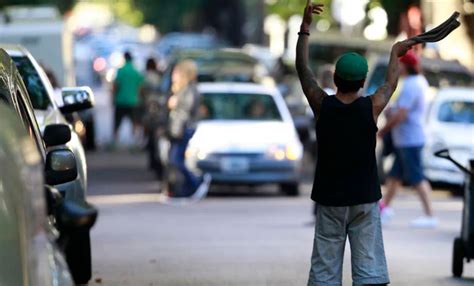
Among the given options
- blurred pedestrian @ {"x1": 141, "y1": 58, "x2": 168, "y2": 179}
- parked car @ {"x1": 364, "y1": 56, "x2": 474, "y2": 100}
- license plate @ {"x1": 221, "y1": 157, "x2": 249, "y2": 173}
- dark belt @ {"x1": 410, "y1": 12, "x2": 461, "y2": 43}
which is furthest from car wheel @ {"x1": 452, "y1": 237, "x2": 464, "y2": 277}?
parked car @ {"x1": 364, "y1": 56, "x2": 474, "y2": 100}

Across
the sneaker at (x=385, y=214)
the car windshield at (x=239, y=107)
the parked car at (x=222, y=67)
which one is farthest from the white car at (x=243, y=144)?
the sneaker at (x=385, y=214)

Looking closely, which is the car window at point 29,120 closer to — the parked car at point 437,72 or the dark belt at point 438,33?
the dark belt at point 438,33

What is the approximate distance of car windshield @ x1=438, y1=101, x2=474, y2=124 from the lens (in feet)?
72.3

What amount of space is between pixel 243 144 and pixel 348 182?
38.8ft

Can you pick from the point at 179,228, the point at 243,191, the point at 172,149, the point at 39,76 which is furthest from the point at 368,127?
the point at 243,191

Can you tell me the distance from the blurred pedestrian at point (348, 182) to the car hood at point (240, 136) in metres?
11.6

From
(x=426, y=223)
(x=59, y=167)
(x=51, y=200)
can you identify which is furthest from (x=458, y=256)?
(x=51, y=200)

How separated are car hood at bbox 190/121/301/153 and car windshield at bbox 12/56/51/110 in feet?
26.1

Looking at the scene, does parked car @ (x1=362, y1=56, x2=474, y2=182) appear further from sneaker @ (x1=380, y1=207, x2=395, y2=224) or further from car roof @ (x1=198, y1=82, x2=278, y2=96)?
sneaker @ (x1=380, y1=207, x2=395, y2=224)

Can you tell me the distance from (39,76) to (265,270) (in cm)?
230

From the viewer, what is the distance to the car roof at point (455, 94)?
72.3ft

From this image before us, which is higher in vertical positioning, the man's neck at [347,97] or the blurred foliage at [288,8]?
the man's neck at [347,97]

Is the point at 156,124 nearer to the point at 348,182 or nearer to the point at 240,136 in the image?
the point at 240,136

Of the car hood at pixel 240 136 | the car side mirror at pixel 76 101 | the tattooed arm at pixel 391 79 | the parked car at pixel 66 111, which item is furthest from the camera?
the car hood at pixel 240 136
